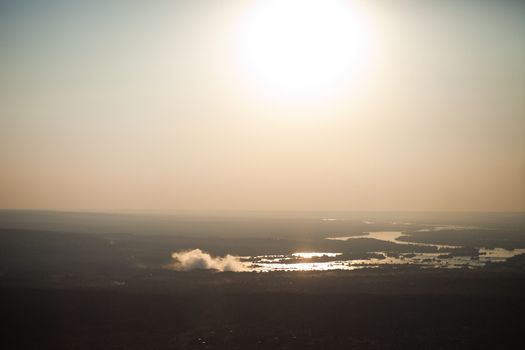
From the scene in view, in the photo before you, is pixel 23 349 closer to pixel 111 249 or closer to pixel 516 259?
pixel 111 249

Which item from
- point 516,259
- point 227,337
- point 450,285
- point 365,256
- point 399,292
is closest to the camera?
point 227,337

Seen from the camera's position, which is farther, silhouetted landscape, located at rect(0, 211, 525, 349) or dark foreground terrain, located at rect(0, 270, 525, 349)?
silhouetted landscape, located at rect(0, 211, 525, 349)

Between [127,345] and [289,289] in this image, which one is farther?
[289,289]

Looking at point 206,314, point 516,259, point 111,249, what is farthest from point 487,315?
point 111,249

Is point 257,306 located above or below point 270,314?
above

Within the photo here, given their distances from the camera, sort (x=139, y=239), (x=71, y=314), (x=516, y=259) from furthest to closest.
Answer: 1. (x=139, y=239)
2. (x=516, y=259)
3. (x=71, y=314)

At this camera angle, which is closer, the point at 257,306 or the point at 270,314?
the point at 270,314

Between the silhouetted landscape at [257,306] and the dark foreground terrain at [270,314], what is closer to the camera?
the dark foreground terrain at [270,314]
